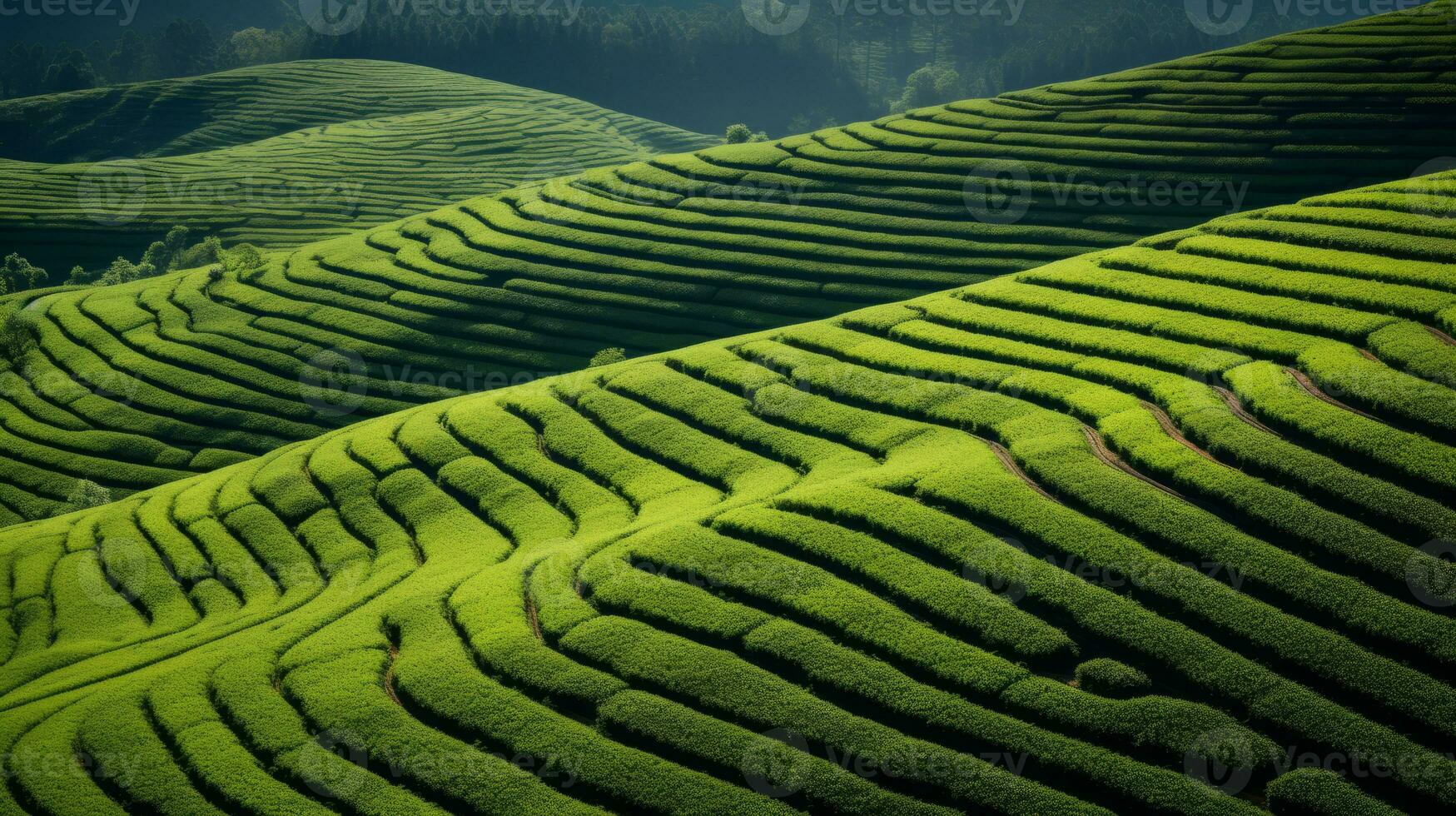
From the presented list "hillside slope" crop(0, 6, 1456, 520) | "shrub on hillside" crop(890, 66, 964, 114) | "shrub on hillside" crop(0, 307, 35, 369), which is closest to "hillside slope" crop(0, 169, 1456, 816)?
"hillside slope" crop(0, 6, 1456, 520)

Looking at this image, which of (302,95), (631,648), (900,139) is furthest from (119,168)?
(631,648)

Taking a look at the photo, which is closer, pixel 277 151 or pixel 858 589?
pixel 858 589

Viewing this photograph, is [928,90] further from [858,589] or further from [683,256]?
[858,589]

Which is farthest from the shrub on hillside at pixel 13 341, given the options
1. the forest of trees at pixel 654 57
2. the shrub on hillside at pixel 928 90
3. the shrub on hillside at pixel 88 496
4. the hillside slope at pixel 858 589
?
the shrub on hillside at pixel 928 90

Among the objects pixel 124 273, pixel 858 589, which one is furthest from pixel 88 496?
pixel 124 273

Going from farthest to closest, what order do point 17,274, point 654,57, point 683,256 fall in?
point 654,57 < point 17,274 < point 683,256

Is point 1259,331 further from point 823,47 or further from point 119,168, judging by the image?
point 823,47
